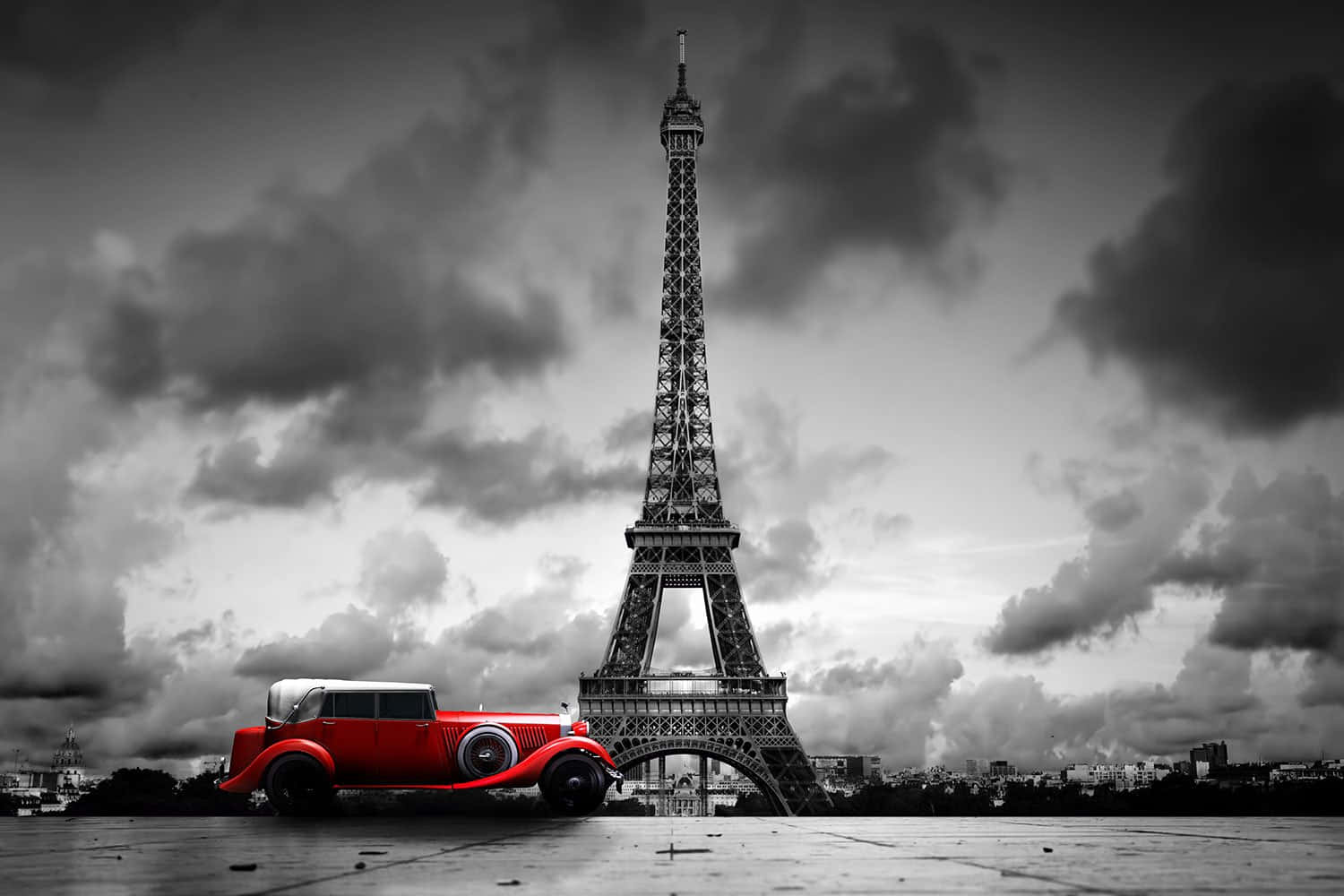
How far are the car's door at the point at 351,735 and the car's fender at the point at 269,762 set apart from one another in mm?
171

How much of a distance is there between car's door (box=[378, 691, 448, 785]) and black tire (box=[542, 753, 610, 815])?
1612 mm

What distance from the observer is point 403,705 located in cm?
1588

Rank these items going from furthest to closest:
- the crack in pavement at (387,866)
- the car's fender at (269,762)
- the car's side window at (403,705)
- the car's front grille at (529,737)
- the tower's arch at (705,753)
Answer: the tower's arch at (705,753)
the car's front grille at (529,737)
the car's side window at (403,705)
the car's fender at (269,762)
the crack in pavement at (387,866)

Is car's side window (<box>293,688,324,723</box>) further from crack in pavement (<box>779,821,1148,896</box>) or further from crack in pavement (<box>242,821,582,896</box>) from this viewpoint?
crack in pavement (<box>779,821,1148,896</box>)

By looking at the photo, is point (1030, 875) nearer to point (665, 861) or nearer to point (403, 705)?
point (665, 861)

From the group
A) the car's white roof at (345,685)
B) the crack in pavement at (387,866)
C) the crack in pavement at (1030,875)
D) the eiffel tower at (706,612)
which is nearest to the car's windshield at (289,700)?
A: the car's white roof at (345,685)

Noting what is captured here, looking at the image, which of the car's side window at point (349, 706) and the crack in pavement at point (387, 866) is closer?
the crack in pavement at point (387, 866)

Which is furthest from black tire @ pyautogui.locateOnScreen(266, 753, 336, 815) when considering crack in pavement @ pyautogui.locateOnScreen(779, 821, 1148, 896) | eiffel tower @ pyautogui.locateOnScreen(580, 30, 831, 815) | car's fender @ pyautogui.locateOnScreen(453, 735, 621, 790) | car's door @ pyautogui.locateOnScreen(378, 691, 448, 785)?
eiffel tower @ pyautogui.locateOnScreen(580, 30, 831, 815)

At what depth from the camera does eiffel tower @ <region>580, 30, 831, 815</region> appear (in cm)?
6488

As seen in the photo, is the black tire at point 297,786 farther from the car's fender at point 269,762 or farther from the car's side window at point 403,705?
the car's side window at point 403,705

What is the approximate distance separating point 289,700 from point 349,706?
887 mm

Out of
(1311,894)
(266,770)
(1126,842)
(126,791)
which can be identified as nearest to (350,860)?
(1311,894)

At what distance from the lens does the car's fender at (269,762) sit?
14867 mm

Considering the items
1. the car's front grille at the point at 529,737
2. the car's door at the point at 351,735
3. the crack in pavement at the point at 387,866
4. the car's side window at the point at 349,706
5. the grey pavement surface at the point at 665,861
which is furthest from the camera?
the car's front grille at the point at 529,737
